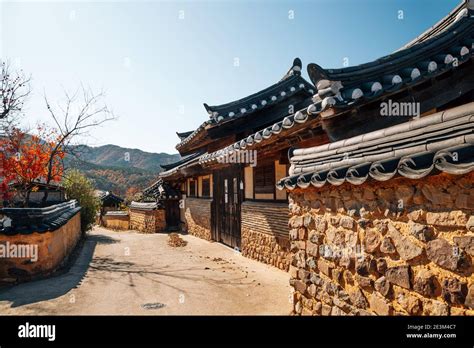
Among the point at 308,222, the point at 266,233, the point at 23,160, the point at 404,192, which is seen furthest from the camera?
the point at 23,160

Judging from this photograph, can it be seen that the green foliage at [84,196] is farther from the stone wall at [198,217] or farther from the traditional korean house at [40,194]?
the stone wall at [198,217]

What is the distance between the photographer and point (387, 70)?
218 inches

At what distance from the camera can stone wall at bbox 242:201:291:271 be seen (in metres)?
8.41

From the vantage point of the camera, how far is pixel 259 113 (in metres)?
12.3

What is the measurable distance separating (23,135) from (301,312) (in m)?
18.6

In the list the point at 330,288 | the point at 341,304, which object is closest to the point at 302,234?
the point at 330,288

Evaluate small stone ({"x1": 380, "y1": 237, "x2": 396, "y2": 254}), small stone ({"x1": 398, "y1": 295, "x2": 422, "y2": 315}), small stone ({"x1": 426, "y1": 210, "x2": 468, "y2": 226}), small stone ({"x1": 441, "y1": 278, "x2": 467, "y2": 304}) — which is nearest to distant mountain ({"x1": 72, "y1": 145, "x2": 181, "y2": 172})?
small stone ({"x1": 380, "y1": 237, "x2": 396, "y2": 254})

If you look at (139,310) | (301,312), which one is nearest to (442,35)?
(301,312)

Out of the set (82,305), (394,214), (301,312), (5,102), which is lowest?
(82,305)

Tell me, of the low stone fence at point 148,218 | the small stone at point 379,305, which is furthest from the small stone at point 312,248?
the low stone fence at point 148,218

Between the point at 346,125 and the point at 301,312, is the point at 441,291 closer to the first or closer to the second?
the point at 301,312

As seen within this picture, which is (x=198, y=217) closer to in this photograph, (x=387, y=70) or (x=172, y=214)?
(x=172, y=214)

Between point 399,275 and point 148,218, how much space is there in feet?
65.7
